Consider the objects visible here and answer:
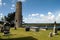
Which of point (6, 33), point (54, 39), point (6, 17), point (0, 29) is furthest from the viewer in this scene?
point (6, 17)

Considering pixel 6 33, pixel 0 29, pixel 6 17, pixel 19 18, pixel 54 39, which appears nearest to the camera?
pixel 54 39

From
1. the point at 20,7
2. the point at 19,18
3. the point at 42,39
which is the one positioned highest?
the point at 20,7

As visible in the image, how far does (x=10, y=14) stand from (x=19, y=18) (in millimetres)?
16709

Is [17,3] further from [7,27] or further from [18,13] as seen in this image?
[7,27]

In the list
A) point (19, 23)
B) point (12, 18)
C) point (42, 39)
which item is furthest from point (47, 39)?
point (12, 18)

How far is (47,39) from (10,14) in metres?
47.4

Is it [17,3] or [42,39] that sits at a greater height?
[17,3]

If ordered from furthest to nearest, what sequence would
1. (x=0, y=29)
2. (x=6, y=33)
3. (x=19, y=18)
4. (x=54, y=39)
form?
(x=19, y=18) → (x=0, y=29) → (x=6, y=33) → (x=54, y=39)

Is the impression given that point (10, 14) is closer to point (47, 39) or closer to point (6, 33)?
point (6, 33)

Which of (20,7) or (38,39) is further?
(20,7)

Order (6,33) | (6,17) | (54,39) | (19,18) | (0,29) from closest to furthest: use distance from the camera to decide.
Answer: (54,39)
(6,33)
(0,29)
(19,18)
(6,17)

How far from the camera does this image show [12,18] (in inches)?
2527

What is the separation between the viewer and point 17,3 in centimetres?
4959

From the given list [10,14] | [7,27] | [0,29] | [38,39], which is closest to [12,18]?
[10,14]
